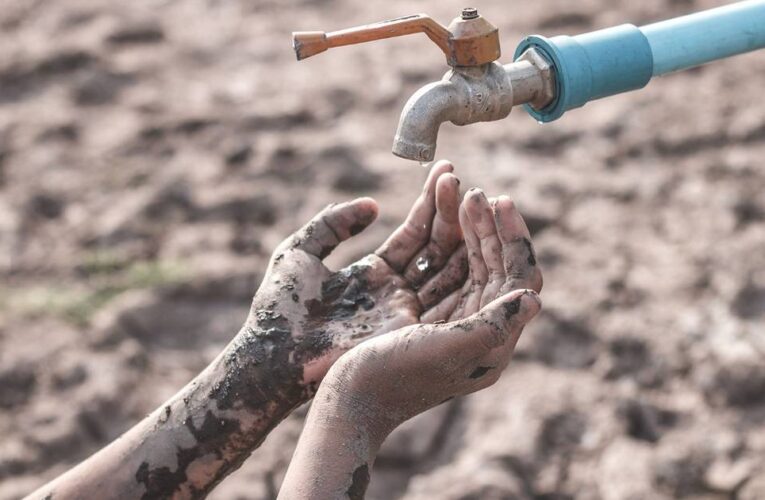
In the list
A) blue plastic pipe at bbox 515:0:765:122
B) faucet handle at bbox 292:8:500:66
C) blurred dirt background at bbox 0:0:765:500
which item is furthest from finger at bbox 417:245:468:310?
blurred dirt background at bbox 0:0:765:500

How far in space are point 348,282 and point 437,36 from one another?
0.61m

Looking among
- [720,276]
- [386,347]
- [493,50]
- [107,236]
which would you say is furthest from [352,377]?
[107,236]

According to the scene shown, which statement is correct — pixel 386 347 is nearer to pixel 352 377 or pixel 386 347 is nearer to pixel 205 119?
pixel 352 377

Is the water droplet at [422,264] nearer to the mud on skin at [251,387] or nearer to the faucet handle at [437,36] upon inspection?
the mud on skin at [251,387]

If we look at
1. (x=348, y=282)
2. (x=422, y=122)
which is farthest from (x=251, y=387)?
(x=422, y=122)

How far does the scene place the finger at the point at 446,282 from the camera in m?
2.12

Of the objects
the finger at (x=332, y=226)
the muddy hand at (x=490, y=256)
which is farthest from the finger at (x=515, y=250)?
the finger at (x=332, y=226)

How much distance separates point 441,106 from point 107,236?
7.61 ft

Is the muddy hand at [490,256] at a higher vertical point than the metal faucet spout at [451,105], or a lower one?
lower

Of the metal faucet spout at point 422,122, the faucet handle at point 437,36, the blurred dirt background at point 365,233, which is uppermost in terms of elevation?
the faucet handle at point 437,36

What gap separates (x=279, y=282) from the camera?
210cm

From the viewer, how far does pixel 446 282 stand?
2123 mm

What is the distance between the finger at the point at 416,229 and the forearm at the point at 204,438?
34 cm

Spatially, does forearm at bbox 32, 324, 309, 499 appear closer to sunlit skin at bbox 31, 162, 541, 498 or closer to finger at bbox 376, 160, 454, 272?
sunlit skin at bbox 31, 162, 541, 498
